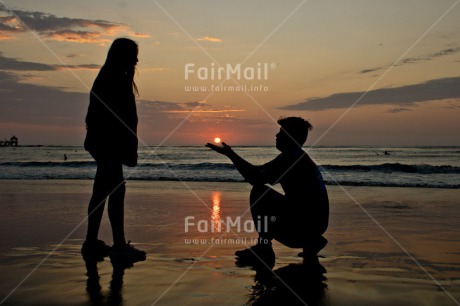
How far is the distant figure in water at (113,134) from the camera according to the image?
412 centimetres

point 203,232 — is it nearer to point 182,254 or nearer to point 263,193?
point 182,254

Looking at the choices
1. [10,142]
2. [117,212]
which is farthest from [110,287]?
[10,142]

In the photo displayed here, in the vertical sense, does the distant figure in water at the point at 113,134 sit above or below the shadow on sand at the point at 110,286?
above

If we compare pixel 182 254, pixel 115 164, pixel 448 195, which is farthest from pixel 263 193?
pixel 448 195

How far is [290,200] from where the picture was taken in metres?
4.22

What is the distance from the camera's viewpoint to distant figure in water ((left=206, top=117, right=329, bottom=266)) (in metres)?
4.02

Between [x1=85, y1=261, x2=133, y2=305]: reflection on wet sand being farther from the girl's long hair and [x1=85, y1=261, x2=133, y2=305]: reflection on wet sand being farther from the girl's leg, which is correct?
the girl's long hair

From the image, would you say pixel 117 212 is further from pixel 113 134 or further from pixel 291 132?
pixel 291 132

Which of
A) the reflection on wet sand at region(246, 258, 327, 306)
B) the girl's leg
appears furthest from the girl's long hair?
the reflection on wet sand at region(246, 258, 327, 306)

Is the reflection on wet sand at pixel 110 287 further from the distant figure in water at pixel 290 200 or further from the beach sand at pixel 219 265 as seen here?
the distant figure in water at pixel 290 200

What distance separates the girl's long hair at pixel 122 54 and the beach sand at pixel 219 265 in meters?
1.77

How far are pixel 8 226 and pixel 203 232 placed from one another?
2744 mm

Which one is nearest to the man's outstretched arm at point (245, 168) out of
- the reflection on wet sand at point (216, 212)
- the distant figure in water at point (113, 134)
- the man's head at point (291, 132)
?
the man's head at point (291, 132)

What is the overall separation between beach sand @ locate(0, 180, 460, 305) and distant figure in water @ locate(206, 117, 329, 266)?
0.67 ft
